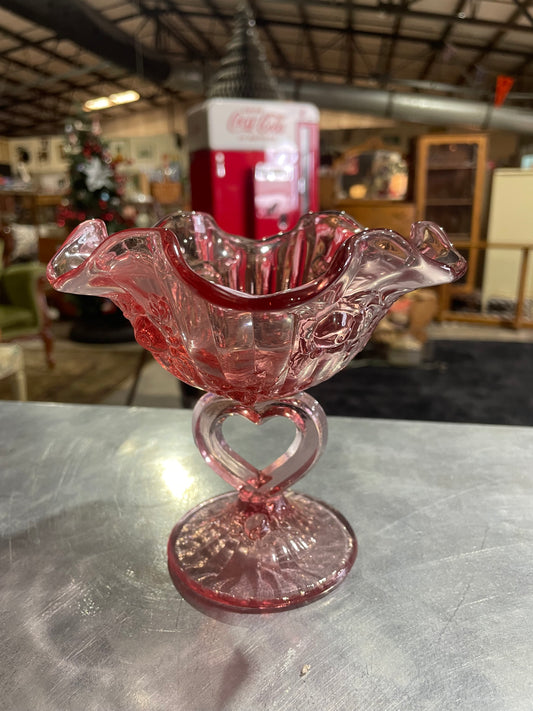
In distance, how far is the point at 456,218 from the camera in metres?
4.00

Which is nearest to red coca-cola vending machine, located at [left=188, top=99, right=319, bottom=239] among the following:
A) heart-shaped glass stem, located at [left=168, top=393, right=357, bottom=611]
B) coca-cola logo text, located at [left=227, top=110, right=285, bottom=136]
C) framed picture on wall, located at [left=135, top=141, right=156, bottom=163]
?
coca-cola logo text, located at [left=227, top=110, right=285, bottom=136]

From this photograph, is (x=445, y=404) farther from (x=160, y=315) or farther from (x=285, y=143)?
(x=160, y=315)

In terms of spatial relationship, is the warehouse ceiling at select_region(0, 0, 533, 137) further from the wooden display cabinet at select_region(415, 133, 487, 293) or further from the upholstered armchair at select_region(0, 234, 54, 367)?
the upholstered armchair at select_region(0, 234, 54, 367)

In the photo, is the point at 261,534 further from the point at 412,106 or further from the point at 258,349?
the point at 412,106

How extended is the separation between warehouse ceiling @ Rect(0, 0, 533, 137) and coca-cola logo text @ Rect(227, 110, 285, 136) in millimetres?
527

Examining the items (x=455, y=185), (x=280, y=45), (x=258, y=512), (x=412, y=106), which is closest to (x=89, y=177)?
(x=280, y=45)

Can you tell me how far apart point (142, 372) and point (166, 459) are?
2.34 metres

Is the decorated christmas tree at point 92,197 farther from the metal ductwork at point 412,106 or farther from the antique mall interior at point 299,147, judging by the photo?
the metal ductwork at point 412,106

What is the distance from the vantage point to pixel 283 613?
315 mm

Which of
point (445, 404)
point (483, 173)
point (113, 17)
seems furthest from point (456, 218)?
point (113, 17)

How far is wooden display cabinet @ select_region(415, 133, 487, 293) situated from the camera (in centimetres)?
377

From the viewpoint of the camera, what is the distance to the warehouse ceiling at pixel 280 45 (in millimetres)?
1700

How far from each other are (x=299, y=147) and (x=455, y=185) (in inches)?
103

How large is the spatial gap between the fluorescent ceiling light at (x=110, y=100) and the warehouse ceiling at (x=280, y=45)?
0.08 m
